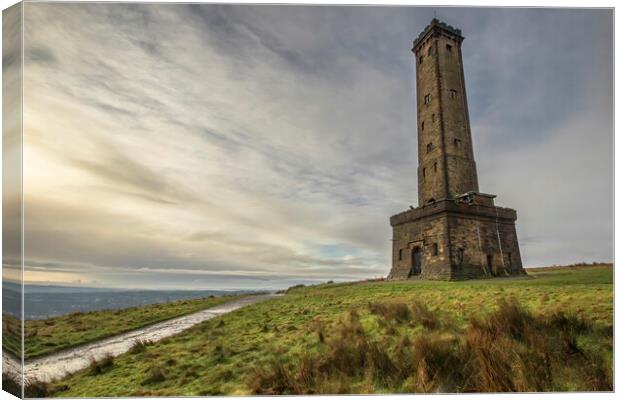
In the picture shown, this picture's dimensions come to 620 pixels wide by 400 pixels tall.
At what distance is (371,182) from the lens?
9000 mm

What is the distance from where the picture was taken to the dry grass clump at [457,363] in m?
5.60

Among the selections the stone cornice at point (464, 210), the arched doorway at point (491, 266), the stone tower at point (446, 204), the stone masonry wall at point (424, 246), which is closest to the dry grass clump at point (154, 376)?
the stone cornice at point (464, 210)

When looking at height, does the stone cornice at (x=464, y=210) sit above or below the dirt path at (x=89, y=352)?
above

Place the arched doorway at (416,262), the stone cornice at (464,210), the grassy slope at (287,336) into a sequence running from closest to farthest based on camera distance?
the grassy slope at (287,336), the stone cornice at (464,210), the arched doorway at (416,262)

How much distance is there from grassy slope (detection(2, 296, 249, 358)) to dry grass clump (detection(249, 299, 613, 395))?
358 cm

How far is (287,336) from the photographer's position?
7098 millimetres

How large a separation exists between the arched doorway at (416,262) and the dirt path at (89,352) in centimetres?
957

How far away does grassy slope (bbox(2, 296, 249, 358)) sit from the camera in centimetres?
612

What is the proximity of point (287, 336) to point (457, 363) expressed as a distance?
10.2 ft

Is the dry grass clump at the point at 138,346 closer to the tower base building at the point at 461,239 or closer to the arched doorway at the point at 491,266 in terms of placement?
the tower base building at the point at 461,239

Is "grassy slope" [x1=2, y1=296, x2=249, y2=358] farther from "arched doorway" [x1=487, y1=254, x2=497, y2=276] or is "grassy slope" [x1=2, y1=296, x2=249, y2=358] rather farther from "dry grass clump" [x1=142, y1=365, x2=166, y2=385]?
"arched doorway" [x1=487, y1=254, x2=497, y2=276]

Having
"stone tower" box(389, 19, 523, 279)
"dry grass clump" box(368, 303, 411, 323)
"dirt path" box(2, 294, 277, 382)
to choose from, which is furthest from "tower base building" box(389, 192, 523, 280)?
"dirt path" box(2, 294, 277, 382)

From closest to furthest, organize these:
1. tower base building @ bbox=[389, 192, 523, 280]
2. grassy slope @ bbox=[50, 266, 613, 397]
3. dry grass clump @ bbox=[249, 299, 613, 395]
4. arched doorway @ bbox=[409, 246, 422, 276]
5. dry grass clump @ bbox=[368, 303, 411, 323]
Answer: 1. dry grass clump @ bbox=[249, 299, 613, 395]
2. grassy slope @ bbox=[50, 266, 613, 397]
3. dry grass clump @ bbox=[368, 303, 411, 323]
4. tower base building @ bbox=[389, 192, 523, 280]
5. arched doorway @ bbox=[409, 246, 422, 276]

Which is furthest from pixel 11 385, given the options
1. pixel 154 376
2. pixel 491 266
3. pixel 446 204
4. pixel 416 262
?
pixel 491 266
